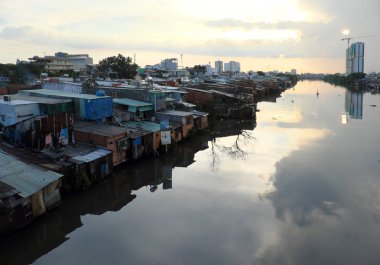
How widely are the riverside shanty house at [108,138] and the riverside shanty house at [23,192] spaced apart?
141 inches

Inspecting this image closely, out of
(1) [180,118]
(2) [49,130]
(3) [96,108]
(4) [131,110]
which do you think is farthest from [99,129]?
(1) [180,118]

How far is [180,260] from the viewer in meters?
7.91

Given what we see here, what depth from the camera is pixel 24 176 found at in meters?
9.20

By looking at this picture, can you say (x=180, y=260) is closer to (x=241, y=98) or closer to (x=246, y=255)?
(x=246, y=255)

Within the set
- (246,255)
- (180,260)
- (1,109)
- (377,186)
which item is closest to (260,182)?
→ (377,186)

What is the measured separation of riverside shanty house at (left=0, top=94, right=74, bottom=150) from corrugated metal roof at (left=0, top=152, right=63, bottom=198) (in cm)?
188

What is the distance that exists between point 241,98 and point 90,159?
22.6 m

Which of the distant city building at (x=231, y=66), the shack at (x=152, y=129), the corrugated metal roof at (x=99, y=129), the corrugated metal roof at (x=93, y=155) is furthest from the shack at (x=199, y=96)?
the distant city building at (x=231, y=66)

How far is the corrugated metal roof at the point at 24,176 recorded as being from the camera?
866 centimetres

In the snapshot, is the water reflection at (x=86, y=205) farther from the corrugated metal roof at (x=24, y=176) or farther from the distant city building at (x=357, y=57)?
the distant city building at (x=357, y=57)

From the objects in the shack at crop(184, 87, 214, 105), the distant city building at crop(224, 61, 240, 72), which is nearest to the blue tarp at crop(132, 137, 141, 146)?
the shack at crop(184, 87, 214, 105)

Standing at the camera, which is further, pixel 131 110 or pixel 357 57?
pixel 357 57

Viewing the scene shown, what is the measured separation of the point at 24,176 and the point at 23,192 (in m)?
0.90

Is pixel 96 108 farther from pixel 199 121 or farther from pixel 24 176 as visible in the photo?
pixel 199 121
